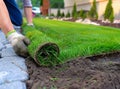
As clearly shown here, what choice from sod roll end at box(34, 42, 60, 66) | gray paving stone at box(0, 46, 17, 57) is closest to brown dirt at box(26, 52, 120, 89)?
sod roll end at box(34, 42, 60, 66)

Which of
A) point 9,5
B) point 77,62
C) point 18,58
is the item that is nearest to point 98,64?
point 77,62

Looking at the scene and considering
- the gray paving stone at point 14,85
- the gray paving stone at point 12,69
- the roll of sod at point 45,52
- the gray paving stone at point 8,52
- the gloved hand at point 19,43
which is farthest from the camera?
the gray paving stone at point 8,52

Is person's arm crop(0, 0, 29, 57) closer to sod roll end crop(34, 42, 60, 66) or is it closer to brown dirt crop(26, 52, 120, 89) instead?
brown dirt crop(26, 52, 120, 89)

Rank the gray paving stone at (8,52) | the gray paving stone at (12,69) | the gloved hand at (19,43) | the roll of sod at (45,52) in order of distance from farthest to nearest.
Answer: the gray paving stone at (8,52)
the gloved hand at (19,43)
the roll of sod at (45,52)
the gray paving stone at (12,69)

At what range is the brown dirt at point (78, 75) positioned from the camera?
7.18 feet

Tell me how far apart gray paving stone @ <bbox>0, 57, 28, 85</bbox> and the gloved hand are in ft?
0.25

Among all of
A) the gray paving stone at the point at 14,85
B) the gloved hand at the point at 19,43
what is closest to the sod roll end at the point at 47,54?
the gloved hand at the point at 19,43

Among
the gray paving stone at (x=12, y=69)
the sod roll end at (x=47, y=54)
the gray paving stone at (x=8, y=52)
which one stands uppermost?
the sod roll end at (x=47, y=54)

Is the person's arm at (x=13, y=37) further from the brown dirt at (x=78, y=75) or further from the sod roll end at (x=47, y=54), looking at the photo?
the sod roll end at (x=47, y=54)

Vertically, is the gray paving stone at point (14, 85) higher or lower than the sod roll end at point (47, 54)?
lower

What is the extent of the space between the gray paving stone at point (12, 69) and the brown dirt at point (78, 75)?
0.06m

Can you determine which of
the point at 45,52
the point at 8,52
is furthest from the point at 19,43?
the point at 8,52

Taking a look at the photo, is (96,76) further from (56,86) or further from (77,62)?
(77,62)

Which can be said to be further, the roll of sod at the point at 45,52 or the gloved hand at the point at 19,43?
the gloved hand at the point at 19,43
